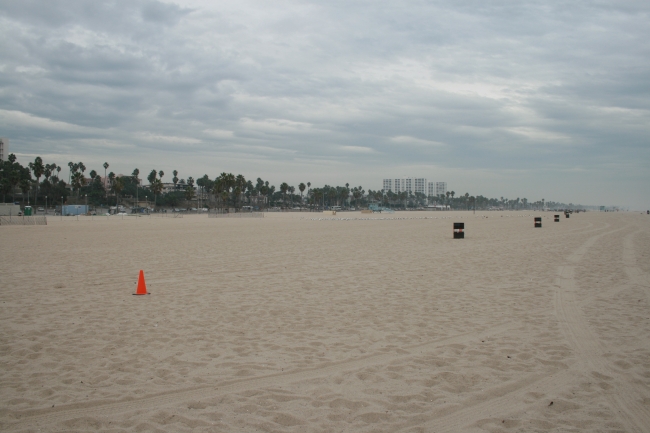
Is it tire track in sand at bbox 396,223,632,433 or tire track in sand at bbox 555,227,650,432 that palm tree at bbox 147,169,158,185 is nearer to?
tire track in sand at bbox 555,227,650,432

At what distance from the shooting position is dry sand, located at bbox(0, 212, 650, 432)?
4.43 metres

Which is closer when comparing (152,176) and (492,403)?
(492,403)

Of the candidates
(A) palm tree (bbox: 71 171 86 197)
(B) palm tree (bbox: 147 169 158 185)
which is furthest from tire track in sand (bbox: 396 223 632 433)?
(B) palm tree (bbox: 147 169 158 185)

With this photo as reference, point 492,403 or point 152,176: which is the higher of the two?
point 152,176

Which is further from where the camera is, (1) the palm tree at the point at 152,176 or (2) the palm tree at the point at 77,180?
(1) the palm tree at the point at 152,176

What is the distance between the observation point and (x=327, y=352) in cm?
624

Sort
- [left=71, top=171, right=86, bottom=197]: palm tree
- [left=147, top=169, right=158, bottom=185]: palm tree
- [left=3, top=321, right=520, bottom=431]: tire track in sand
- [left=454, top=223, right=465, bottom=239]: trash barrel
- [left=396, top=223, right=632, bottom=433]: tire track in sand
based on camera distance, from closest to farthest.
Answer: [left=396, top=223, right=632, bottom=433]: tire track in sand, [left=3, top=321, right=520, bottom=431]: tire track in sand, [left=454, top=223, right=465, bottom=239]: trash barrel, [left=71, top=171, right=86, bottom=197]: palm tree, [left=147, top=169, right=158, bottom=185]: palm tree

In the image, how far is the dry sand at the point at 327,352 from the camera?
443 centimetres

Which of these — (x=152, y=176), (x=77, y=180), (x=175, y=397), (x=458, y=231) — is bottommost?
(x=175, y=397)

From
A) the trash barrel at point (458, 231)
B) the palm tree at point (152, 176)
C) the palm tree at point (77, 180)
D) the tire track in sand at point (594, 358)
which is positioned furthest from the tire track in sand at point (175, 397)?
the palm tree at point (152, 176)

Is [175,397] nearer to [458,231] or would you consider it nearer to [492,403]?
[492,403]

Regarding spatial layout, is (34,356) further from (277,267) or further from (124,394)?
(277,267)

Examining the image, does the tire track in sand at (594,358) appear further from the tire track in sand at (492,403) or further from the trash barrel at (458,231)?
the trash barrel at (458,231)

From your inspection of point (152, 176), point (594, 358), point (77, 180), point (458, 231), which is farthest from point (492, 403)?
point (152, 176)
